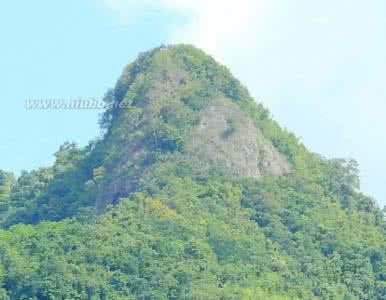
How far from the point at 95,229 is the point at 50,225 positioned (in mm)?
2604

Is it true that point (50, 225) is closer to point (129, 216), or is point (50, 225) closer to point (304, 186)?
point (129, 216)

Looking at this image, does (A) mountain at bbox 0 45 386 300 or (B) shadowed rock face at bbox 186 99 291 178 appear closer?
(A) mountain at bbox 0 45 386 300

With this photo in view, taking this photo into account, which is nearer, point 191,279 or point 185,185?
point 191,279

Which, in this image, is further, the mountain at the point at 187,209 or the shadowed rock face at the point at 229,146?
the shadowed rock face at the point at 229,146

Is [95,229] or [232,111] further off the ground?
[232,111]

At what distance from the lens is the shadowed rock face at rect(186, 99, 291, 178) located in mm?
100250

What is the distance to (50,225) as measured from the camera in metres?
95.2

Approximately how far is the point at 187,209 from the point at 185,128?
562 cm

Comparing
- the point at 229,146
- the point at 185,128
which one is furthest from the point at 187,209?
the point at 185,128

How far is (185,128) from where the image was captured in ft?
331

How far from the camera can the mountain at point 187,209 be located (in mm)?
90562

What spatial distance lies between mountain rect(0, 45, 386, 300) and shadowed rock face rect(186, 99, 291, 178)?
45 mm

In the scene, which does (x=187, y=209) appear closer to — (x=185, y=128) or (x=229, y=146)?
(x=229, y=146)

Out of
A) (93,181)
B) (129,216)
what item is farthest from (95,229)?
(93,181)
